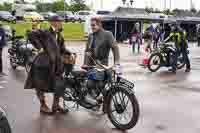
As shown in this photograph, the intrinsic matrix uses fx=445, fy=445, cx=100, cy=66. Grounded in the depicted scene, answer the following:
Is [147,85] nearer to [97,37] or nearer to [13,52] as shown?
[97,37]

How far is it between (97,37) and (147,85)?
13.7ft

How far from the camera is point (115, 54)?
24.6 feet

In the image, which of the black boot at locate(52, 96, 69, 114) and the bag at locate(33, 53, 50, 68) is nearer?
the bag at locate(33, 53, 50, 68)

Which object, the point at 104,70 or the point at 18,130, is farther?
the point at 104,70

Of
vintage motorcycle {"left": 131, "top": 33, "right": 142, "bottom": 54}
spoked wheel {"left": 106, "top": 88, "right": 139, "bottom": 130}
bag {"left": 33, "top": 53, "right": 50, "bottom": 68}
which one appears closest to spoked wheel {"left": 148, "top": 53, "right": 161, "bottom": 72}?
bag {"left": 33, "top": 53, "right": 50, "bottom": 68}

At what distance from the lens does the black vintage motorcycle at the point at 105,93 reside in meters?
6.89

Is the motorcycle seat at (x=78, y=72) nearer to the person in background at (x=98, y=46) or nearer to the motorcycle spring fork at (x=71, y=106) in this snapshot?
the person in background at (x=98, y=46)

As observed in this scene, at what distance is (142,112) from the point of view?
8.27m

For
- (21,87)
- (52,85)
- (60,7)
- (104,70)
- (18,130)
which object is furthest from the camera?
(60,7)

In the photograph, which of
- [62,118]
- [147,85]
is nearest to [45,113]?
[62,118]

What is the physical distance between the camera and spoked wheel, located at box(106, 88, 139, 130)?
6773 millimetres

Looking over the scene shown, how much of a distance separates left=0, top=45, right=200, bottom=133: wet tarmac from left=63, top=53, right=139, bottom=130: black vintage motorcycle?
0.65 feet

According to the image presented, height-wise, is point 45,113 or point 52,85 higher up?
point 52,85

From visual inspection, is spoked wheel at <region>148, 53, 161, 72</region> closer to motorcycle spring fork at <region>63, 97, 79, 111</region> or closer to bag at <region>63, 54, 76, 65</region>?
motorcycle spring fork at <region>63, 97, 79, 111</region>
